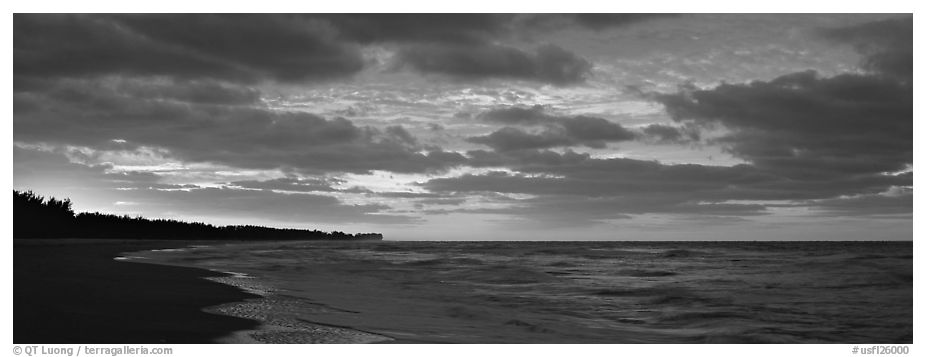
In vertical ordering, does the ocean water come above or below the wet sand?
below

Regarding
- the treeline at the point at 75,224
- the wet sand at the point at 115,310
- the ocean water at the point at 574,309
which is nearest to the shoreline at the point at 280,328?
the ocean water at the point at 574,309

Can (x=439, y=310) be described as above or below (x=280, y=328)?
below

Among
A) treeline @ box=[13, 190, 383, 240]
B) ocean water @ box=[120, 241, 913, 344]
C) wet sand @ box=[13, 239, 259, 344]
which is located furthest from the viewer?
treeline @ box=[13, 190, 383, 240]

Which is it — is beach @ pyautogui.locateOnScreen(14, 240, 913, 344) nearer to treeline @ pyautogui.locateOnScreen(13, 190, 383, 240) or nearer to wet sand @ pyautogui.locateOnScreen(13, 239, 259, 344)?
wet sand @ pyautogui.locateOnScreen(13, 239, 259, 344)

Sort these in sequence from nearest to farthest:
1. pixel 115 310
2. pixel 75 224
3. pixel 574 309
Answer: pixel 115 310
pixel 574 309
pixel 75 224

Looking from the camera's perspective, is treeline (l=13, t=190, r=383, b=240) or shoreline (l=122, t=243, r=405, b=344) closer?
shoreline (l=122, t=243, r=405, b=344)

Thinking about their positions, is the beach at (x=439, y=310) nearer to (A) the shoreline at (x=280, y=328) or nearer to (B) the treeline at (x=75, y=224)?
(A) the shoreline at (x=280, y=328)

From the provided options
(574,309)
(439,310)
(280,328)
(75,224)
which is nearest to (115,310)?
(280,328)

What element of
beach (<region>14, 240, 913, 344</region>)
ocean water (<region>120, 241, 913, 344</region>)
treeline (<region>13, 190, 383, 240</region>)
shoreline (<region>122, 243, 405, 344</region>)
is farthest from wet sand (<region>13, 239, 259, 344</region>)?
treeline (<region>13, 190, 383, 240</region>)

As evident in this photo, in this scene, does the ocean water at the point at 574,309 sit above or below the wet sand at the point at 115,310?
below

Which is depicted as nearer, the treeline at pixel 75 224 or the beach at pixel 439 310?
the beach at pixel 439 310

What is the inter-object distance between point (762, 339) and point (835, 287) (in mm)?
15055

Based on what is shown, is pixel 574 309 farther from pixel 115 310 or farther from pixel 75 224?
pixel 75 224
